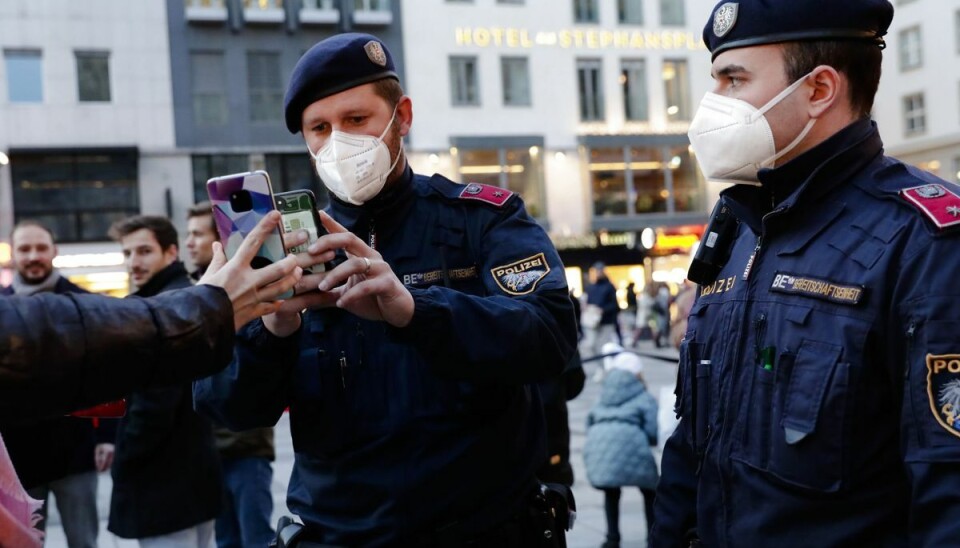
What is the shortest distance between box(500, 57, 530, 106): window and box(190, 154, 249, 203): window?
827 centimetres

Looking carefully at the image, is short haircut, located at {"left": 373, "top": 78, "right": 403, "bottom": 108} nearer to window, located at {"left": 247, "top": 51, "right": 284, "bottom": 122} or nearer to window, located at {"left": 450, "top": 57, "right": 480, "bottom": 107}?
window, located at {"left": 247, "top": 51, "right": 284, "bottom": 122}

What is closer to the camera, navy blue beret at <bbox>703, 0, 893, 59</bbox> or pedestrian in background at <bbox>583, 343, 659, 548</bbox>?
navy blue beret at <bbox>703, 0, 893, 59</bbox>

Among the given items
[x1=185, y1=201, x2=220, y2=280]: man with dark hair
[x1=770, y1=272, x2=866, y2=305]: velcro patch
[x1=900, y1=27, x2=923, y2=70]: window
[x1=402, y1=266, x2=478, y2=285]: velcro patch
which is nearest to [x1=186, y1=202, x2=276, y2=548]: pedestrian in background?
[x1=185, y1=201, x2=220, y2=280]: man with dark hair

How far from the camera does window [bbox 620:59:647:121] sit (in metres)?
31.9

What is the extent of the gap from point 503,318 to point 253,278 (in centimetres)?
66

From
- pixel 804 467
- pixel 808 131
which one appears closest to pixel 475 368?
pixel 804 467

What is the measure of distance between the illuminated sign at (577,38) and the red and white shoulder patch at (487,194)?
27997mm

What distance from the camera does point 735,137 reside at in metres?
2.17

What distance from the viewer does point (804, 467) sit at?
6.03 feet

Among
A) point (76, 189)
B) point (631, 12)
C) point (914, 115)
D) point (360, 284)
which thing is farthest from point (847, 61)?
point (914, 115)

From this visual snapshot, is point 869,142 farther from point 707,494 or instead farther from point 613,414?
point 613,414

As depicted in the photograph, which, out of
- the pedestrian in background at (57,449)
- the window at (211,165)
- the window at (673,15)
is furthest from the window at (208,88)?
the pedestrian in background at (57,449)

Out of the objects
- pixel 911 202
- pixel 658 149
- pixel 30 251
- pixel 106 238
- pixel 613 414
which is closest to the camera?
pixel 911 202

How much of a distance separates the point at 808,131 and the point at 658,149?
3073cm
